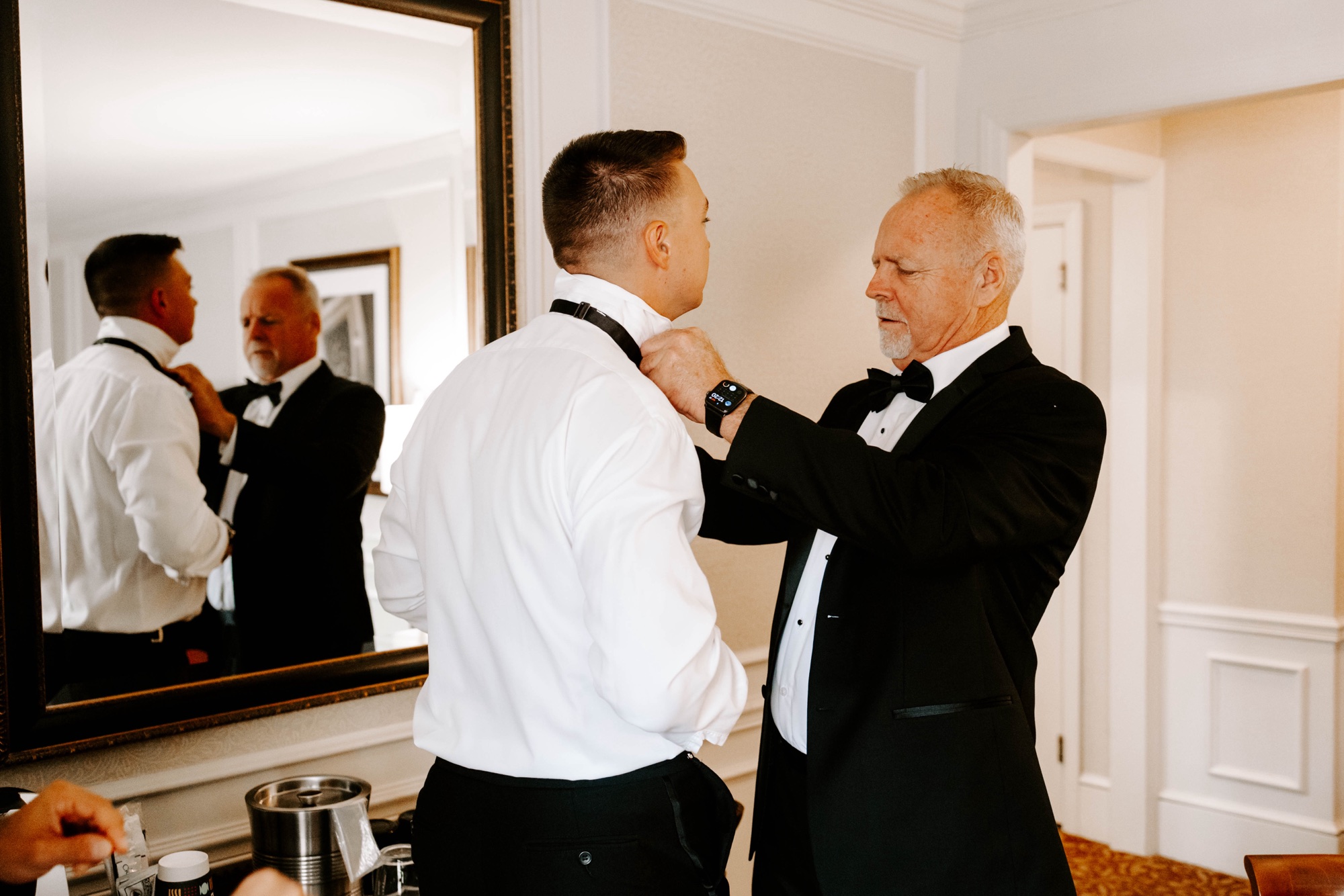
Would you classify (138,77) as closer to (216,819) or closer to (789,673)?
(216,819)

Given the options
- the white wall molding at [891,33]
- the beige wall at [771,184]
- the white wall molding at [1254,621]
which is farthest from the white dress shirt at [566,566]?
the white wall molding at [1254,621]

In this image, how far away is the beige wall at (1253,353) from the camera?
3.76 metres

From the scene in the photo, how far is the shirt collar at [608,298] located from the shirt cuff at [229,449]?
83 cm

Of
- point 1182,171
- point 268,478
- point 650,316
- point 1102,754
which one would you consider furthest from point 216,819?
point 1182,171

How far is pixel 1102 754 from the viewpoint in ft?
13.9

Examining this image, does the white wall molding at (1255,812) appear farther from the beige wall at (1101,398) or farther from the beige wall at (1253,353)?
the beige wall at (1253,353)

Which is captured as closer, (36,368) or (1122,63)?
(36,368)

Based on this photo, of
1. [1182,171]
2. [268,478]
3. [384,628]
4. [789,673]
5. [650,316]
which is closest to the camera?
[650,316]

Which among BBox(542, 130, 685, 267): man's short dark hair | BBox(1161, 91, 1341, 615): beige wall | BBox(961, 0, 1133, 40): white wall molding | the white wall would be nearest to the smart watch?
BBox(542, 130, 685, 267): man's short dark hair

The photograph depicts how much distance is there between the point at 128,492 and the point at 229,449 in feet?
0.64

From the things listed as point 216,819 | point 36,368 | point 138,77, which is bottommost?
point 216,819

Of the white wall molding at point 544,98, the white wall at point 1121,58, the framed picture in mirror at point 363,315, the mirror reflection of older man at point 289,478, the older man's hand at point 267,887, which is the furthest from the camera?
the white wall at point 1121,58

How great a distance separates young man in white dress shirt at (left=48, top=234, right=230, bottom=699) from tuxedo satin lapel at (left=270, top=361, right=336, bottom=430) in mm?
170

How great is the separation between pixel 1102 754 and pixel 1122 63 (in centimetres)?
254
